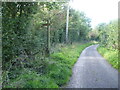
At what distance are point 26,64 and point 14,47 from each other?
995 mm

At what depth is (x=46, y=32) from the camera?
11320 mm

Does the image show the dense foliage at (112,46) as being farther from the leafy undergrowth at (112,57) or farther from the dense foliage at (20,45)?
the dense foliage at (20,45)

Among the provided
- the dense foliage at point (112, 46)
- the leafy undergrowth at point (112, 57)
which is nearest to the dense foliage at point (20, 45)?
the leafy undergrowth at point (112, 57)

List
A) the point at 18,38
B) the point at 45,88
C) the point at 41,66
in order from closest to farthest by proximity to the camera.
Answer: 1. the point at 45,88
2. the point at 18,38
3. the point at 41,66

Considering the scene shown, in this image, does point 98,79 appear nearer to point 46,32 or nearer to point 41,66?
point 41,66

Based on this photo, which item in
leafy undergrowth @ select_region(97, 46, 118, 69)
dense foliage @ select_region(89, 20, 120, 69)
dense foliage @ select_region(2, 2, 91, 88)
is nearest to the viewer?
dense foliage @ select_region(2, 2, 91, 88)

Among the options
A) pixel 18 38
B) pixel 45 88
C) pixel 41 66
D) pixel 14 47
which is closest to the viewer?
pixel 45 88

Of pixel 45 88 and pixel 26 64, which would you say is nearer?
pixel 45 88

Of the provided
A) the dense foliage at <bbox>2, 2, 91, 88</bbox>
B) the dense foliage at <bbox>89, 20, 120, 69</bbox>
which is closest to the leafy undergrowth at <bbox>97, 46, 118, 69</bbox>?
the dense foliage at <bbox>89, 20, 120, 69</bbox>

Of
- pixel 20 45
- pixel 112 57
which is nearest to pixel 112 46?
pixel 112 57

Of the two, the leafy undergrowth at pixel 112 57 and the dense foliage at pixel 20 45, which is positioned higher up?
the dense foliage at pixel 20 45

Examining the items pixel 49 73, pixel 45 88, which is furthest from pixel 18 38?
pixel 45 88

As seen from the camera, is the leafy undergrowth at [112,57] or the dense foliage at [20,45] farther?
the leafy undergrowth at [112,57]

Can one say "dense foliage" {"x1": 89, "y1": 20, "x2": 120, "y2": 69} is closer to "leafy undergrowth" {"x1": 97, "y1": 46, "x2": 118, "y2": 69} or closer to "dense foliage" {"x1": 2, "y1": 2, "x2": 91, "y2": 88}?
"leafy undergrowth" {"x1": 97, "y1": 46, "x2": 118, "y2": 69}
